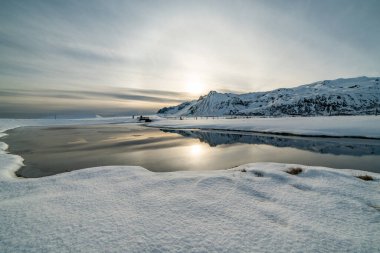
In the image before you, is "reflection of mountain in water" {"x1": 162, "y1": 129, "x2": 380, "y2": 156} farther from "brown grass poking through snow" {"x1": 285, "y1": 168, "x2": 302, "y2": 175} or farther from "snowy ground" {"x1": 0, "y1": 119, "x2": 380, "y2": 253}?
"snowy ground" {"x1": 0, "y1": 119, "x2": 380, "y2": 253}

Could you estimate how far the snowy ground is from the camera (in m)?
4.11

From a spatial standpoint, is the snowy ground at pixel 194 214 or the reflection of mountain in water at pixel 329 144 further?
the reflection of mountain in water at pixel 329 144

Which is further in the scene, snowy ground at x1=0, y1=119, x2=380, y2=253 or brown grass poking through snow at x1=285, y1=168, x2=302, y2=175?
brown grass poking through snow at x1=285, y1=168, x2=302, y2=175

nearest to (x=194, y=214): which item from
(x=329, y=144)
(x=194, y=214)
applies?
(x=194, y=214)

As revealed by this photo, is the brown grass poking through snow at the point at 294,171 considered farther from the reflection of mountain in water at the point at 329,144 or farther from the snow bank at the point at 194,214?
the reflection of mountain in water at the point at 329,144

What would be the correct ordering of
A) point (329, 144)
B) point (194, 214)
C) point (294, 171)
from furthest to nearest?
point (329, 144)
point (294, 171)
point (194, 214)

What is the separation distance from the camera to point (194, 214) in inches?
210

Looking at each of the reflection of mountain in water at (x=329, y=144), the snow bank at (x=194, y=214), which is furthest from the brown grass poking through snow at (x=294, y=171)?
the reflection of mountain in water at (x=329, y=144)

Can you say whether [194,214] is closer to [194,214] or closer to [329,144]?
[194,214]

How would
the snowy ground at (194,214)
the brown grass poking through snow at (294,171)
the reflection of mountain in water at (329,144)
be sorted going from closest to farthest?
1. the snowy ground at (194,214)
2. the brown grass poking through snow at (294,171)
3. the reflection of mountain in water at (329,144)

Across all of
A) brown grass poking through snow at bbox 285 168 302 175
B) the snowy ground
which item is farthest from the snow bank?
brown grass poking through snow at bbox 285 168 302 175

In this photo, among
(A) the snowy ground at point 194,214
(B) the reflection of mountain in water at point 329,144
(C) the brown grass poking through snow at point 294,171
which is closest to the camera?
(A) the snowy ground at point 194,214

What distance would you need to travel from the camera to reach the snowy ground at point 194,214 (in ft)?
13.5

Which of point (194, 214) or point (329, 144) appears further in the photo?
point (329, 144)
